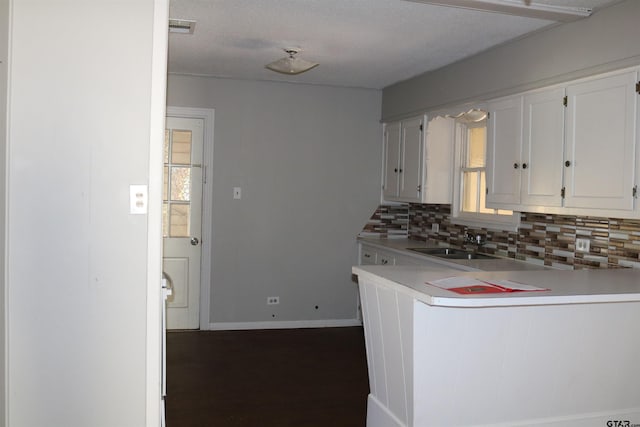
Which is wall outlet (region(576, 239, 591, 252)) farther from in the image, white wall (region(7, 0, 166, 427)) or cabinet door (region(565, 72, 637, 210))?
white wall (region(7, 0, 166, 427))

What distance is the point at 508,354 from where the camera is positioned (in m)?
3.04

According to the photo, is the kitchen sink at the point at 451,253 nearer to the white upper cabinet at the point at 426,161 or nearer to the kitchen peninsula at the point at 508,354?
the white upper cabinet at the point at 426,161

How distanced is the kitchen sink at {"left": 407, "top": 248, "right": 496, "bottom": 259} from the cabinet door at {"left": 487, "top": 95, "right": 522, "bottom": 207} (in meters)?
0.68

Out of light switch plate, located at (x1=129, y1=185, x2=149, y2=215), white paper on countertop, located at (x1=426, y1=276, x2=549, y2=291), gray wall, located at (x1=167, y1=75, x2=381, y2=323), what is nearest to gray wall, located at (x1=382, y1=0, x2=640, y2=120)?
gray wall, located at (x1=167, y1=75, x2=381, y2=323)

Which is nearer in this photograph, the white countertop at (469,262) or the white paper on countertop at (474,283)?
the white paper on countertop at (474,283)

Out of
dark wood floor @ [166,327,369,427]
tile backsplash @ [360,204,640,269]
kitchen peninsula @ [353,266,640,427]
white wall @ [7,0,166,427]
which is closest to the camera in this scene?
white wall @ [7,0,166,427]

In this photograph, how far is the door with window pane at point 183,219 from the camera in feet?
19.7

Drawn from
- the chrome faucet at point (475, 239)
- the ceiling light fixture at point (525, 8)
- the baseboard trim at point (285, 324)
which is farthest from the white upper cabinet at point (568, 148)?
the baseboard trim at point (285, 324)

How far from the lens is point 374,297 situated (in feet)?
10.7

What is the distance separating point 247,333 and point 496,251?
2405 mm

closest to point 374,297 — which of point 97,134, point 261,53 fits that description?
point 97,134

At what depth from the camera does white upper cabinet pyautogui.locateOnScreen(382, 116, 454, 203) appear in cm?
558

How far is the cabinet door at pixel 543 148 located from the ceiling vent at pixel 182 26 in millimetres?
2219

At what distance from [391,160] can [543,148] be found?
2.35m
